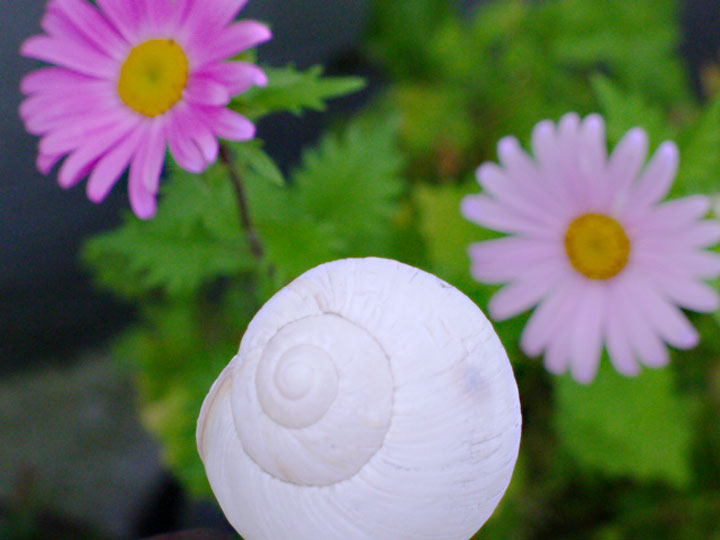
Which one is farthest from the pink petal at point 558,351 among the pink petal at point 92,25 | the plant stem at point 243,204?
the pink petal at point 92,25

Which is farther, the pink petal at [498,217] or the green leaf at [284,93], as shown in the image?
the pink petal at [498,217]

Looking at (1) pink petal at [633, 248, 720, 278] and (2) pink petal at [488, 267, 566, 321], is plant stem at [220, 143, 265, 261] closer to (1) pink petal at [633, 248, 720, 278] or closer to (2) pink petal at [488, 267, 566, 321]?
(2) pink petal at [488, 267, 566, 321]

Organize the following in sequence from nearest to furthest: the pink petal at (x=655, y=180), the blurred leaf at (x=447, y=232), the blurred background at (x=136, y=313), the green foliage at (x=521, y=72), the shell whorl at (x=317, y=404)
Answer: the shell whorl at (x=317, y=404) → the pink petal at (x=655, y=180) → the blurred leaf at (x=447, y=232) → the blurred background at (x=136, y=313) → the green foliage at (x=521, y=72)

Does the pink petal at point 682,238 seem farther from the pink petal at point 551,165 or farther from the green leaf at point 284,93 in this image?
the green leaf at point 284,93

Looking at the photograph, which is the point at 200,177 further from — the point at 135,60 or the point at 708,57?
the point at 708,57

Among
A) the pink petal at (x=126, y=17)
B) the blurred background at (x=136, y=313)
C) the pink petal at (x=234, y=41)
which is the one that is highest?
the pink petal at (x=126, y=17)

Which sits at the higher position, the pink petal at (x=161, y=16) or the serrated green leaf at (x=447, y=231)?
the pink petal at (x=161, y=16)

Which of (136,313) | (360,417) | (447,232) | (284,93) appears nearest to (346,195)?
(447,232)

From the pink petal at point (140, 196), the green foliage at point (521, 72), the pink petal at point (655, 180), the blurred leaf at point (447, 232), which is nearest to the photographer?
the pink petal at point (140, 196)
